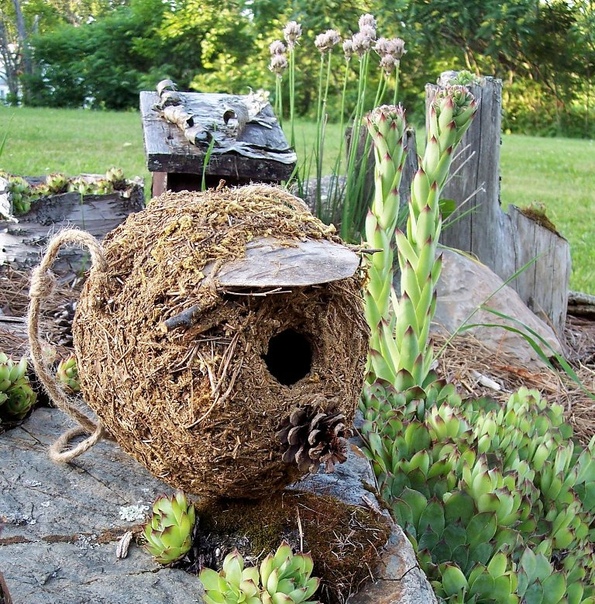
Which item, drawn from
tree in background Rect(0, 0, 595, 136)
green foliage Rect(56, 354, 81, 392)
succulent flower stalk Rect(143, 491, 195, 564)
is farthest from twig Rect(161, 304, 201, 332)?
tree in background Rect(0, 0, 595, 136)

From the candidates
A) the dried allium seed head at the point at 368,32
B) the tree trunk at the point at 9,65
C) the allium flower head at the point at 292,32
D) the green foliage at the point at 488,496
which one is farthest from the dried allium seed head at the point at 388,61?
the tree trunk at the point at 9,65

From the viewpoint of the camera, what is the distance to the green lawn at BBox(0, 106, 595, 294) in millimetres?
8242

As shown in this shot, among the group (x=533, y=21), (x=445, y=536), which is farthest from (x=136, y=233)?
(x=533, y=21)

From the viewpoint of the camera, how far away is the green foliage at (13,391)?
2.28m

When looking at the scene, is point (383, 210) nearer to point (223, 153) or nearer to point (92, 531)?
point (223, 153)

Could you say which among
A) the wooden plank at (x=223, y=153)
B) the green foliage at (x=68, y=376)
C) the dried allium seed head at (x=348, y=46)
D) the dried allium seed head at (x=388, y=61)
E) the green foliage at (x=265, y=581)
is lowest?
the green foliage at (x=68, y=376)

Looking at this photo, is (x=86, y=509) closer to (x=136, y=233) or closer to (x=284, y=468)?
(x=284, y=468)

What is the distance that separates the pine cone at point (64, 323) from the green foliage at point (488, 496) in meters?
1.51

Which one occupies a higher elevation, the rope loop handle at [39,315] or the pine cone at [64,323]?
the rope loop handle at [39,315]

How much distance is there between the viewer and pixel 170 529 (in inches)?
65.7

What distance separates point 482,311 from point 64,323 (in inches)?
89.7

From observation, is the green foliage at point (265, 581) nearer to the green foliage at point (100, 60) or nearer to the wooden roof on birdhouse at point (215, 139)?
the wooden roof on birdhouse at point (215, 139)

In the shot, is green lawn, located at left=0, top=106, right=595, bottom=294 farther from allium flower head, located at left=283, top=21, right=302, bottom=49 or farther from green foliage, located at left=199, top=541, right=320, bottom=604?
green foliage, located at left=199, top=541, right=320, bottom=604

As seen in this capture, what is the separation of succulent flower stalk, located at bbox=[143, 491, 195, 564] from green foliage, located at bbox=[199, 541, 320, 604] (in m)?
0.17
